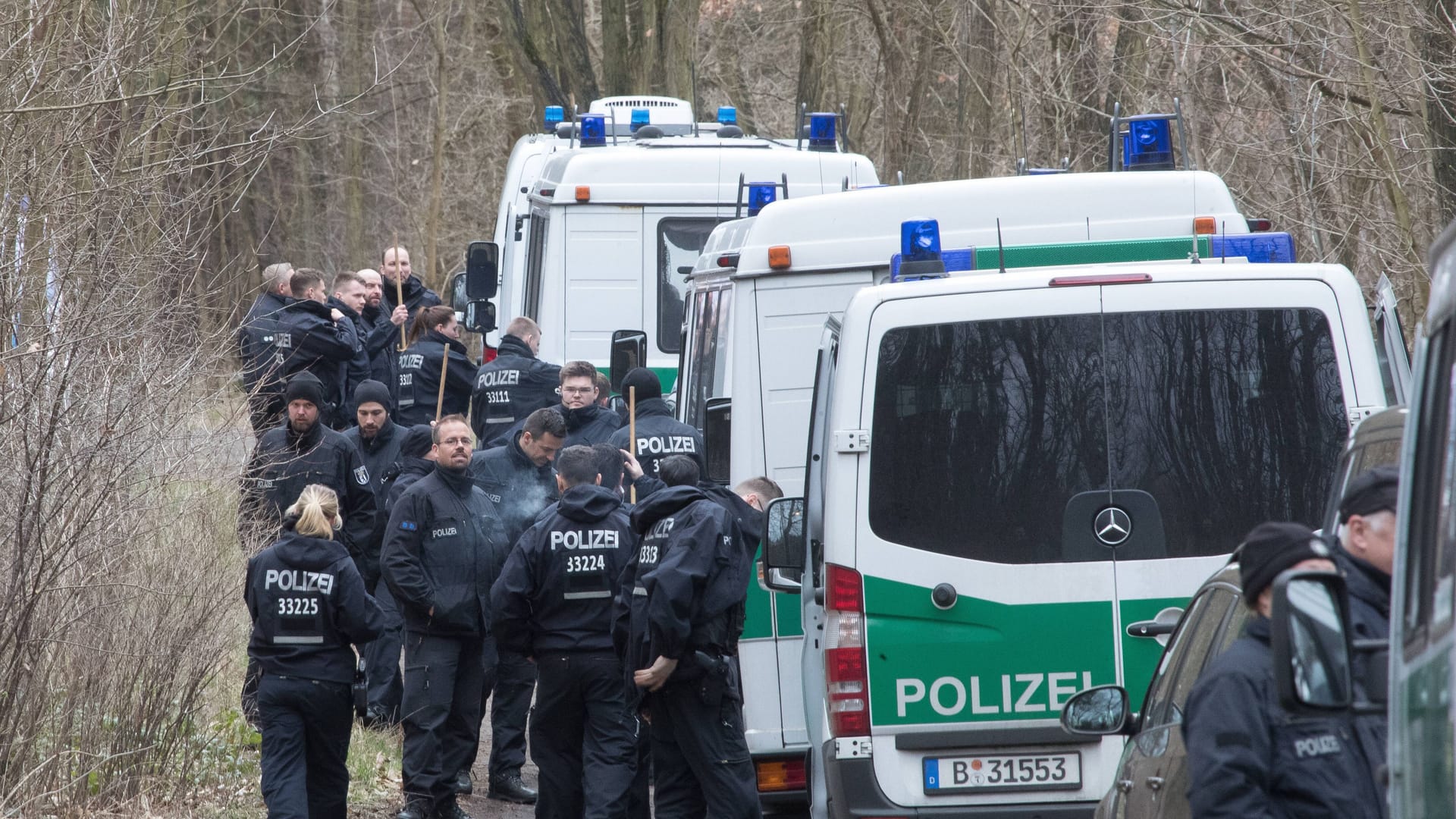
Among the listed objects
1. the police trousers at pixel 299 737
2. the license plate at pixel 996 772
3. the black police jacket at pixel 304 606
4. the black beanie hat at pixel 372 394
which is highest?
the black beanie hat at pixel 372 394

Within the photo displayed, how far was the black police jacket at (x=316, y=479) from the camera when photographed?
9.09m

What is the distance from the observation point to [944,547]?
17.6 feet

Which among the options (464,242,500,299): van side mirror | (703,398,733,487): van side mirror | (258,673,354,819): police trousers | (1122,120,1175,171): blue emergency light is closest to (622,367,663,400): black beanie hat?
(703,398,733,487): van side mirror

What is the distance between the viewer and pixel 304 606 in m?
6.98

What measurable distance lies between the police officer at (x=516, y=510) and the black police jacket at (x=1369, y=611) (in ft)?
18.1

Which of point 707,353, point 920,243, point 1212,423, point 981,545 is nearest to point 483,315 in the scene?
point 707,353

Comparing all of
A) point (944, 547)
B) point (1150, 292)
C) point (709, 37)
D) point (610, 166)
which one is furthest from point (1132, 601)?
point (709, 37)

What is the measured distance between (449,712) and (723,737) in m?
1.83

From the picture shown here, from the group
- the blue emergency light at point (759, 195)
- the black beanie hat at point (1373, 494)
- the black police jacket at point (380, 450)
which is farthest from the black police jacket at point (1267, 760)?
the black police jacket at point (380, 450)

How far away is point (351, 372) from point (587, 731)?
5206 millimetres

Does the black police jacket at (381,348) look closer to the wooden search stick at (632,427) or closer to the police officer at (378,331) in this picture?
the police officer at (378,331)

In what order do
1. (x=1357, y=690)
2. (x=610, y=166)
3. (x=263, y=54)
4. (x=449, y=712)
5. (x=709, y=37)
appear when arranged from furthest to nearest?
(x=709, y=37)
(x=263, y=54)
(x=610, y=166)
(x=449, y=712)
(x=1357, y=690)

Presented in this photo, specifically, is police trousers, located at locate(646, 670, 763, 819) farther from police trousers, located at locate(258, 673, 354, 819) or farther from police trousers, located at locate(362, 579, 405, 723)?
police trousers, located at locate(362, 579, 405, 723)

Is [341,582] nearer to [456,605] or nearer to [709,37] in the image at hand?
[456,605]
